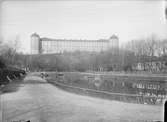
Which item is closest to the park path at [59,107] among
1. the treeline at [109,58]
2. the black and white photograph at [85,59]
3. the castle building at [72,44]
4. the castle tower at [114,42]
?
the black and white photograph at [85,59]

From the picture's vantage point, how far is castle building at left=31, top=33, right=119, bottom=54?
176cm

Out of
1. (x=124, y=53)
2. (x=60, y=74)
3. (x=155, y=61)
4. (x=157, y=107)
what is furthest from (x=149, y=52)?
(x=60, y=74)

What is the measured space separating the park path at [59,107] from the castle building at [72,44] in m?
A: 0.35

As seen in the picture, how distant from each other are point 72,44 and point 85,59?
223 mm

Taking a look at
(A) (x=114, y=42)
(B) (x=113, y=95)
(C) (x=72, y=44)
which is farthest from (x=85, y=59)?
(B) (x=113, y=95)

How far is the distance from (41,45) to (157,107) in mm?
1474

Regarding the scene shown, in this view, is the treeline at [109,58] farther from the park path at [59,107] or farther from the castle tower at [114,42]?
the park path at [59,107]

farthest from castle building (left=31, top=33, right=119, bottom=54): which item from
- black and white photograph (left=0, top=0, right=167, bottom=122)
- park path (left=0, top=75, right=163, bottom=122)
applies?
park path (left=0, top=75, right=163, bottom=122)

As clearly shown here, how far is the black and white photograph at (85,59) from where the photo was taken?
5.56 feet

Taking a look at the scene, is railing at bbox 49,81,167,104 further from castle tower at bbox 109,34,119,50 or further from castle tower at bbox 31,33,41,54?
castle tower at bbox 109,34,119,50

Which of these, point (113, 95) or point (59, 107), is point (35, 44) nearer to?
point (59, 107)

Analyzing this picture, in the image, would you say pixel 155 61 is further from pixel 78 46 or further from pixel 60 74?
pixel 60 74

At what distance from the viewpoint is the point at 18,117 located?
5.33 ft

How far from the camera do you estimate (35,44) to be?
5.84 ft
